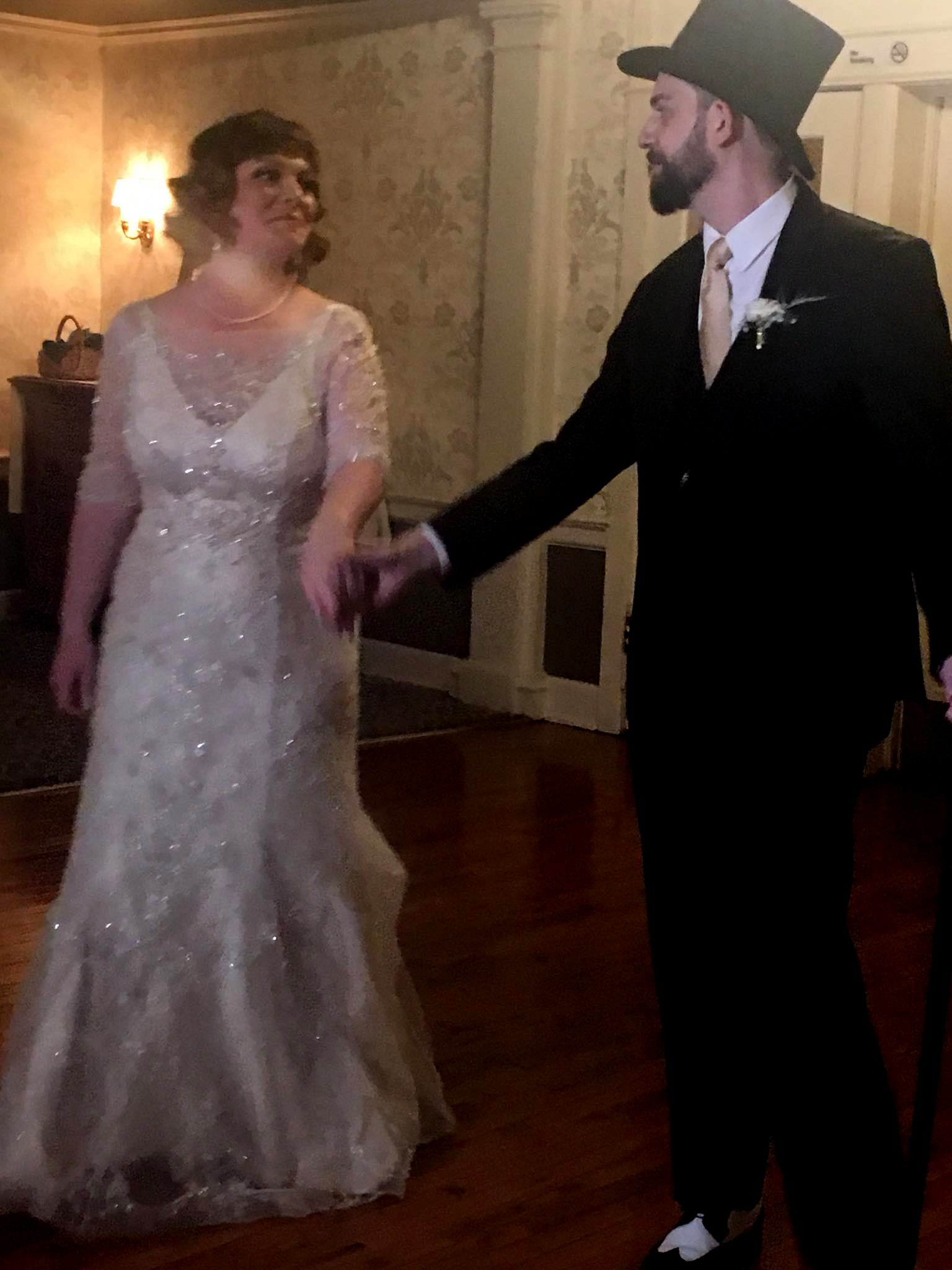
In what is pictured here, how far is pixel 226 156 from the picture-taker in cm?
222

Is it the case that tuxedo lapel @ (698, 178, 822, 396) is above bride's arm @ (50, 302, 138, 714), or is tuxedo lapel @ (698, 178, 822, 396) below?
above

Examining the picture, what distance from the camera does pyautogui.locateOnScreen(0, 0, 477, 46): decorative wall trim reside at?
580 cm

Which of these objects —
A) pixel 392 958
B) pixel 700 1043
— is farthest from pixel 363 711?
pixel 700 1043

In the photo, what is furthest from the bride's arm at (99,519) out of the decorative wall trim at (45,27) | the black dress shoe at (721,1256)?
the decorative wall trim at (45,27)

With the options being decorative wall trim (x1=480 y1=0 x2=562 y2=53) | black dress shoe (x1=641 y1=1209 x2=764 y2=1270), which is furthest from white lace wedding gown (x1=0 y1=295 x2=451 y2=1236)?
decorative wall trim (x1=480 y1=0 x2=562 y2=53)

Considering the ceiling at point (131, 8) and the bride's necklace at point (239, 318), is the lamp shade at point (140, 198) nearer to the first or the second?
→ the ceiling at point (131, 8)

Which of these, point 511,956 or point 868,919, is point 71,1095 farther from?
point 868,919

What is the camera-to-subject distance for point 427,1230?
7.31 ft

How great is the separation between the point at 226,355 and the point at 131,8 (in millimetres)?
5075

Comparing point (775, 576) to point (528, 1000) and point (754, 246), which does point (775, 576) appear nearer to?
point (754, 246)

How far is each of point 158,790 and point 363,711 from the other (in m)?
3.36

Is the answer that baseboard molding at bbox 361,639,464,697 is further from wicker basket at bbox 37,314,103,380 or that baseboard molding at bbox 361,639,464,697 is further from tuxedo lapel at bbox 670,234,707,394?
tuxedo lapel at bbox 670,234,707,394

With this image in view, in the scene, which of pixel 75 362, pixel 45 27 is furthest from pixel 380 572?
pixel 45 27

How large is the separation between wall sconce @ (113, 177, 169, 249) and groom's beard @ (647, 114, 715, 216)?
18.2 feet
